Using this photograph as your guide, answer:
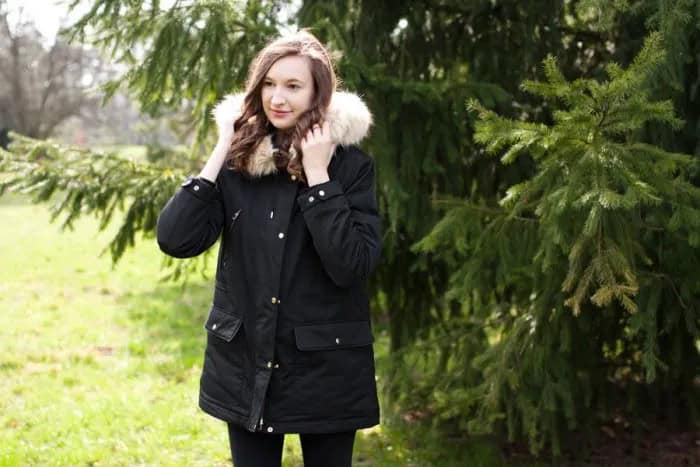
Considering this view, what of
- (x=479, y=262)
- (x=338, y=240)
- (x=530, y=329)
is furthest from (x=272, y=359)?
(x=530, y=329)

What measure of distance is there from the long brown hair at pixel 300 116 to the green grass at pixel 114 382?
257 cm

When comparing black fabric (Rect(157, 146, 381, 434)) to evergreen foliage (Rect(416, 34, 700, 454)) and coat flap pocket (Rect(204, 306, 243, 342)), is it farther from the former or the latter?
evergreen foliage (Rect(416, 34, 700, 454))

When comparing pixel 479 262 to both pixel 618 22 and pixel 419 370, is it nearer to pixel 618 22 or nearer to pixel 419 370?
pixel 618 22

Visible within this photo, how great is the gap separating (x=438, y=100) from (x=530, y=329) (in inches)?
44.5

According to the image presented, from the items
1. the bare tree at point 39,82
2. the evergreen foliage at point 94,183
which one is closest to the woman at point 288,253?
the evergreen foliage at point 94,183

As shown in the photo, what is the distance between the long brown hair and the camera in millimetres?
2271

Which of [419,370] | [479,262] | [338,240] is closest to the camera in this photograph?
[338,240]

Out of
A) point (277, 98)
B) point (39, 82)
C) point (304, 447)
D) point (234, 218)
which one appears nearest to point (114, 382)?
point (304, 447)

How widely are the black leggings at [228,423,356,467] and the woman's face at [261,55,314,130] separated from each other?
87 centimetres

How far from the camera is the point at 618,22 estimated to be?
13.2ft

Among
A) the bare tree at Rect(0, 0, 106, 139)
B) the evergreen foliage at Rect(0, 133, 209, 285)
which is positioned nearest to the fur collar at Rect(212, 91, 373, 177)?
the evergreen foliage at Rect(0, 133, 209, 285)

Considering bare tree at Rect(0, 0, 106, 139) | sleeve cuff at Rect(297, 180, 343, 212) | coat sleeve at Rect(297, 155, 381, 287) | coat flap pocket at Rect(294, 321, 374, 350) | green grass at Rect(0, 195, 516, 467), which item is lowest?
green grass at Rect(0, 195, 516, 467)

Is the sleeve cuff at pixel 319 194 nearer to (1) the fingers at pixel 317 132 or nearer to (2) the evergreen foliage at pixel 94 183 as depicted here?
(1) the fingers at pixel 317 132

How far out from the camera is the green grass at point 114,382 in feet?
15.2
